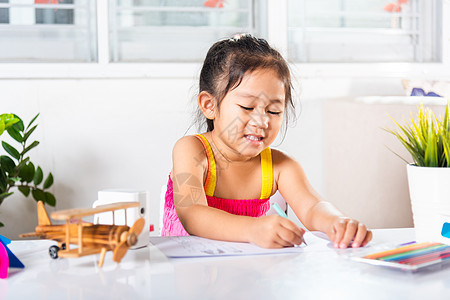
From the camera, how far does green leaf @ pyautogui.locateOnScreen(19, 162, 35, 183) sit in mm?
2332

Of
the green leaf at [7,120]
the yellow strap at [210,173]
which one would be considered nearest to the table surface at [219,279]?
the yellow strap at [210,173]

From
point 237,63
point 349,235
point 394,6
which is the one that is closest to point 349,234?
point 349,235

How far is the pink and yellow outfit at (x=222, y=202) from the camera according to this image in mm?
1410

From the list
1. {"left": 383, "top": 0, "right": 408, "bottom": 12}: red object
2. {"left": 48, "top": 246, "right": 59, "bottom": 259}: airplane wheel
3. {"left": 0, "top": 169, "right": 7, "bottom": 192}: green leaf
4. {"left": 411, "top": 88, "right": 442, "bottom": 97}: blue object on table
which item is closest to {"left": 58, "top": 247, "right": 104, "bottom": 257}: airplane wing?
{"left": 48, "top": 246, "right": 59, "bottom": 259}: airplane wheel

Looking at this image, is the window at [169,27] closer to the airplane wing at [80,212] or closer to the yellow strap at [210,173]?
the yellow strap at [210,173]

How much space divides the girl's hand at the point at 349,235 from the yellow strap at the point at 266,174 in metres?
0.46

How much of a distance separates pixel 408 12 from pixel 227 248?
257cm

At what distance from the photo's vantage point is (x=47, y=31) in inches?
105

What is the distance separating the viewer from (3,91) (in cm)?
251

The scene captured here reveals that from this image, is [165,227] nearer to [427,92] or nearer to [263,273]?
[263,273]

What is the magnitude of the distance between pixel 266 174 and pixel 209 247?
536 mm

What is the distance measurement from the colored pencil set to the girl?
106 mm

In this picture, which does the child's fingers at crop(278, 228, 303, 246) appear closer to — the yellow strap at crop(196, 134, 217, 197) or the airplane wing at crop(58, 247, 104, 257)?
the airplane wing at crop(58, 247, 104, 257)

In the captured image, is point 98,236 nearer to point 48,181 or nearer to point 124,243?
point 124,243
